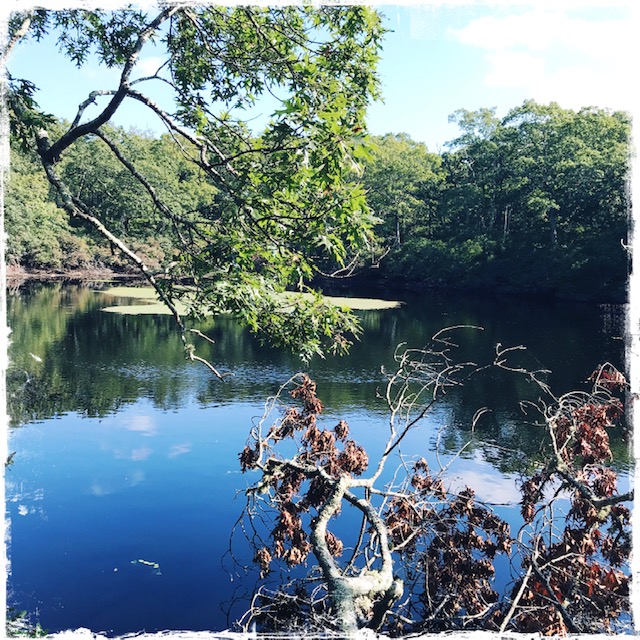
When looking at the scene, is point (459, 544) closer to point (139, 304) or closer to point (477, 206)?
point (139, 304)

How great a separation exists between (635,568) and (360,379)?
14.0 metres

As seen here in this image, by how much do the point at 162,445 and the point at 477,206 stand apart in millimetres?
39991

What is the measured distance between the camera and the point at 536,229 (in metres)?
42.6

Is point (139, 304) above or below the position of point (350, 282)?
below

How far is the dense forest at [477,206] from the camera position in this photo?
3712 centimetres

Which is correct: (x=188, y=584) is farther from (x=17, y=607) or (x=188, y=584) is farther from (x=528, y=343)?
(x=528, y=343)

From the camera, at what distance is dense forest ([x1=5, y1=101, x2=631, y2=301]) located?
3712 centimetres

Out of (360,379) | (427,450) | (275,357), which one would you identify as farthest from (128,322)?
(427,450)

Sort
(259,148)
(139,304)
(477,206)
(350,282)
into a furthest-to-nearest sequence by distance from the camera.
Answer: (350,282), (477,206), (139,304), (259,148)

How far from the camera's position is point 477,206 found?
47625 mm

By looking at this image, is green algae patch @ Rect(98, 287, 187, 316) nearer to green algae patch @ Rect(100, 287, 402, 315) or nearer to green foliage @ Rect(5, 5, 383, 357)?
green algae patch @ Rect(100, 287, 402, 315)

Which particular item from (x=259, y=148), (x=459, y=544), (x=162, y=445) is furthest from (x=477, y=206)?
(x=259, y=148)

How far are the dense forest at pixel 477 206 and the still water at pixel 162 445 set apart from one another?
44.3ft

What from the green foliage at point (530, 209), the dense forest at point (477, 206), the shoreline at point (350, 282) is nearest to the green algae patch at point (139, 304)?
the dense forest at point (477, 206)
